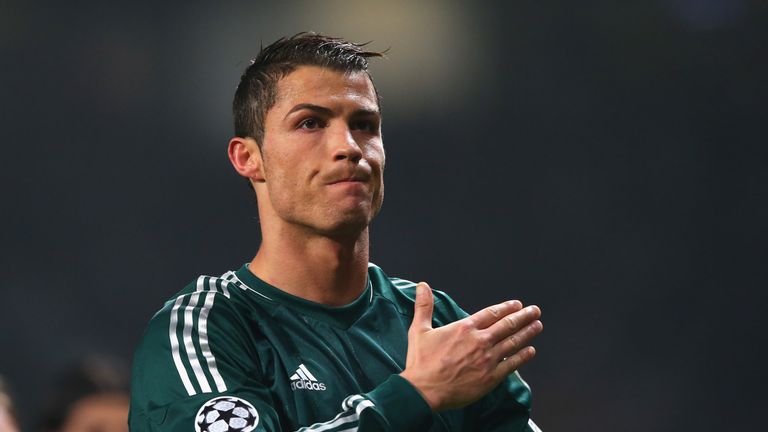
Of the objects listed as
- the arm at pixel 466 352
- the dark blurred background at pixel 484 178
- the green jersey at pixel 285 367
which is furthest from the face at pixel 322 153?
the dark blurred background at pixel 484 178

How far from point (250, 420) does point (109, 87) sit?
4.55 metres

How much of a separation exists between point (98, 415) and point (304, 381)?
202cm

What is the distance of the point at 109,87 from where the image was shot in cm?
625

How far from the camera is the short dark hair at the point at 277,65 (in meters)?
2.59

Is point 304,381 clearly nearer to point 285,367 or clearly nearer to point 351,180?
point 285,367

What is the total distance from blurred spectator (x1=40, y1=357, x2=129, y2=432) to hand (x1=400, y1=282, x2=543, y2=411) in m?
2.23

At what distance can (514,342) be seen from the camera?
2.24 meters

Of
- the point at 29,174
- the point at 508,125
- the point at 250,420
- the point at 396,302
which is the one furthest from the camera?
the point at 508,125

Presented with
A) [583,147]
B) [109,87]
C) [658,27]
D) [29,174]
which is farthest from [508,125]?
[29,174]

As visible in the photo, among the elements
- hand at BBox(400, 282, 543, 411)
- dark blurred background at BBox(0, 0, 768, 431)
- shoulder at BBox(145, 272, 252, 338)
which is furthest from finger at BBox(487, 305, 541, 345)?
dark blurred background at BBox(0, 0, 768, 431)

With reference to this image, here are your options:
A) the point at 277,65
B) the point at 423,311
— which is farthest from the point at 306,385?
the point at 277,65

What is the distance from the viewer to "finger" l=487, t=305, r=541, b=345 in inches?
87.1

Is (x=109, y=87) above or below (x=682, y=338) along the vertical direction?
above

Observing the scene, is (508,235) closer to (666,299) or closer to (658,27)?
(666,299)
